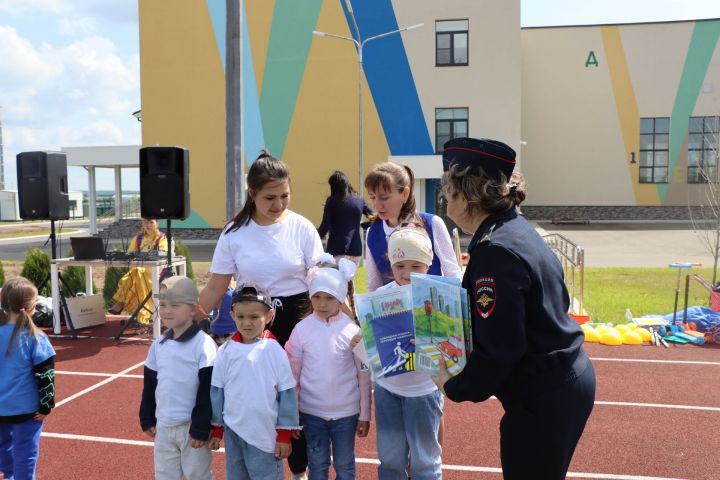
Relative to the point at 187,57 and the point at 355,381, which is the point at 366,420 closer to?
the point at 355,381

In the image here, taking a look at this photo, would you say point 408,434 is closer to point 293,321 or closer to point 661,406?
point 293,321

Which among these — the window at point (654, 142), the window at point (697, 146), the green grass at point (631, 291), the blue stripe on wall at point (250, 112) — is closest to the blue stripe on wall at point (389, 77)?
the blue stripe on wall at point (250, 112)

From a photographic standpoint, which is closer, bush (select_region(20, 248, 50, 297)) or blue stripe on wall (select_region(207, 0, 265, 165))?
bush (select_region(20, 248, 50, 297))

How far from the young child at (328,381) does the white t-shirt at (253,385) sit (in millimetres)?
192

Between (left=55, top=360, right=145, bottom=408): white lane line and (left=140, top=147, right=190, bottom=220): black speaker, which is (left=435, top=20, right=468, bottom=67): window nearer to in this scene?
(left=140, top=147, right=190, bottom=220): black speaker

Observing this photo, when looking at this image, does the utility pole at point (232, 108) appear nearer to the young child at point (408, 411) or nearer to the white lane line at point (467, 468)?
the white lane line at point (467, 468)

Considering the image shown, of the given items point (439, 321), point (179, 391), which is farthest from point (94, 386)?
point (439, 321)

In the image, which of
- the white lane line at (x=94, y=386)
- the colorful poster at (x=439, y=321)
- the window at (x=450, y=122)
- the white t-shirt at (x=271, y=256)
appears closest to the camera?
the colorful poster at (x=439, y=321)

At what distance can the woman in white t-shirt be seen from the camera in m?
3.29

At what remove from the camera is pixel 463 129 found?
26.0 metres

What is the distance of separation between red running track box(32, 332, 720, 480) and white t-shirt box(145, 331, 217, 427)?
133cm

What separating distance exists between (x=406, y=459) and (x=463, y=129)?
2399cm

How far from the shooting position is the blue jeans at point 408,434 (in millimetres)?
2979

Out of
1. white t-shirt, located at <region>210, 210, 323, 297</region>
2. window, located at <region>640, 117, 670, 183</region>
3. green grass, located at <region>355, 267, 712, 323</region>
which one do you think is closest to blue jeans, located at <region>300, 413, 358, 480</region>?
white t-shirt, located at <region>210, 210, 323, 297</region>
